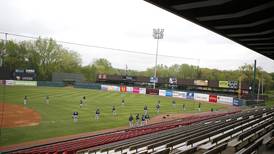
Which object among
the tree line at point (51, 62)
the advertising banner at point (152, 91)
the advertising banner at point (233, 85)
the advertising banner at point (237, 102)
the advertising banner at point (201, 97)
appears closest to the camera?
the advertising banner at point (237, 102)

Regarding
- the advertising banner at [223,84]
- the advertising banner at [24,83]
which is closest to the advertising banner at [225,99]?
the advertising banner at [223,84]

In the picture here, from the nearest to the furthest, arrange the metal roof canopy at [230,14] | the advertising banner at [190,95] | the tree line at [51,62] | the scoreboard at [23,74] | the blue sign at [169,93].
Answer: the metal roof canopy at [230,14], the advertising banner at [190,95], the blue sign at [169,93], the scoreboard at [23,74], the tree line at [51,62]

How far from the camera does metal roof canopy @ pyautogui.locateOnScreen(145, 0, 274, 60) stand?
4.95 m

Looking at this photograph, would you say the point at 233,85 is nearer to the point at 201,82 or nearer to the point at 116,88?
the point at 201,82

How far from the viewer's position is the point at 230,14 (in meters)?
5.50

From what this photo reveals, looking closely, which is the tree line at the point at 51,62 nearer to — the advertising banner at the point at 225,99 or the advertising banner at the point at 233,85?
the advertising banner at the point at 233,85

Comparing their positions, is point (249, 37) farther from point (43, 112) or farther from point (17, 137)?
point (43, 112)

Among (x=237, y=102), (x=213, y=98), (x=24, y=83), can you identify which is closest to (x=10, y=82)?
(x=24, y=83)

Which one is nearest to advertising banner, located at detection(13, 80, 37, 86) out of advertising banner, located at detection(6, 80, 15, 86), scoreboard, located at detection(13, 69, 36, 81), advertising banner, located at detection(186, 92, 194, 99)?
advertising banner, located at detection(6, 80, 15, 86)

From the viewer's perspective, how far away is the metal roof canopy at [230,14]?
495cm

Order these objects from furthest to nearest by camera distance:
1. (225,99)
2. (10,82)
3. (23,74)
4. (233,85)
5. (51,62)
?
(51,62) < (23,74) < (10,82) < (233,85) < (225,99)

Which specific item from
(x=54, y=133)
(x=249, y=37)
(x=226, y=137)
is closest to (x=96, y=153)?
(x=226, y=137)

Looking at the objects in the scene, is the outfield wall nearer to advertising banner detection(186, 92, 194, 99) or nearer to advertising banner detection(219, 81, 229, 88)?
advertising banner detection(186, 92, 194, 99)

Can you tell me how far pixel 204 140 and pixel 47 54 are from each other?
284 feet
